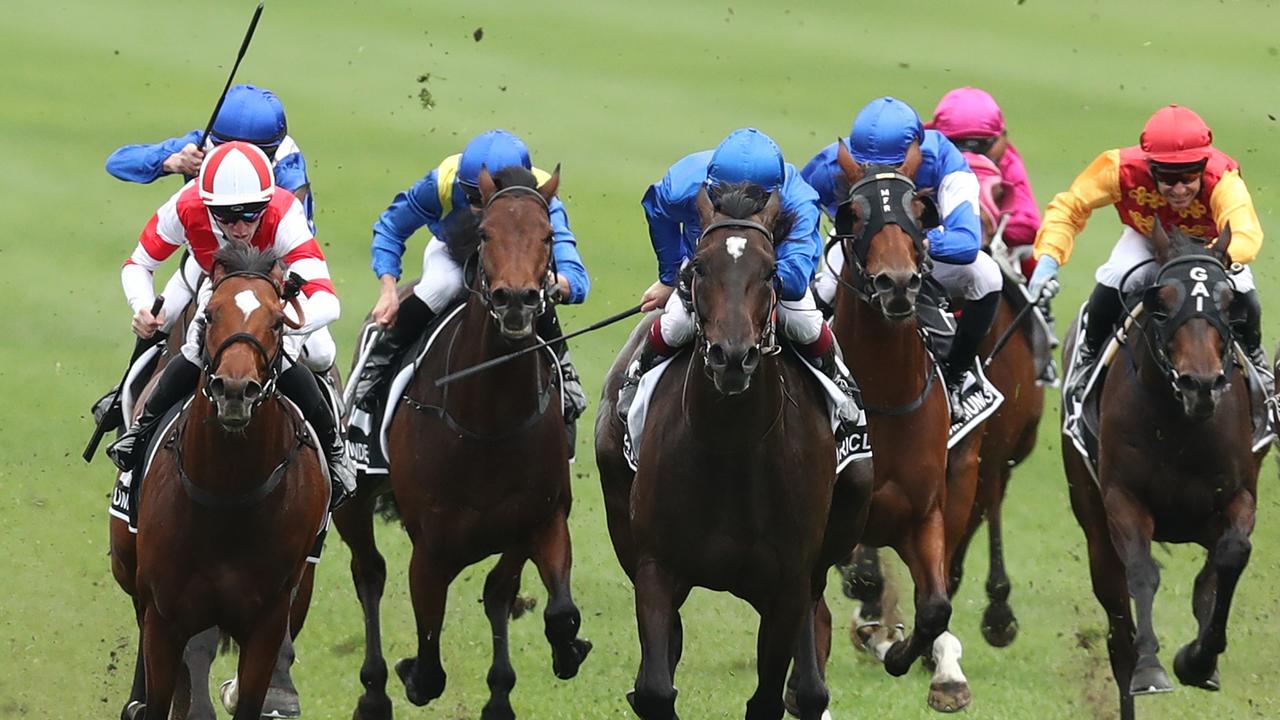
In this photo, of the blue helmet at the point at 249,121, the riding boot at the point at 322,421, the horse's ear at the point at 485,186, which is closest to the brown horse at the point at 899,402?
the horse's ear at the point at 485,186

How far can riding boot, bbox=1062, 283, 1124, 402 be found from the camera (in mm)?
Answer: 8102

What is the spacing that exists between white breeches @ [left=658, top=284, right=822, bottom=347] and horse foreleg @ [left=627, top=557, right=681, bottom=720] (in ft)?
2.36

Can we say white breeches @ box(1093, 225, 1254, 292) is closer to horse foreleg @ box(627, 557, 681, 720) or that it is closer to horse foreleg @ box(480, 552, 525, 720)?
horse foreleg @ box(627, 557, 681, 720)

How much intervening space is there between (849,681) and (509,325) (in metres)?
3.17

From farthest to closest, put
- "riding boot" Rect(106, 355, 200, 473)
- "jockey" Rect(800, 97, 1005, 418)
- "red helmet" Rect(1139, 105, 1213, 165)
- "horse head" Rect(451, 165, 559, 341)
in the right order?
1. "red helmet" Rect(1139, 105, 1213, 165)
2. "jockey" Rect(800, 97, 1005, 418)
3. "riding boot" Rect(106, 355, 200, 473)
4. "horse head" Rect(451, 165, 559, 341)

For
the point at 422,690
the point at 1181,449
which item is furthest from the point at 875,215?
the point at 422,690

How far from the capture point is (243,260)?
6047 mm

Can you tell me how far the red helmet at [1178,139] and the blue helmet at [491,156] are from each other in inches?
94.5

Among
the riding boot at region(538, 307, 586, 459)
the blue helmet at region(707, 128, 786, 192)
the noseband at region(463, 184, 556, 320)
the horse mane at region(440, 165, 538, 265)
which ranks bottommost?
the riding boot at region(538, 307, 586, 459)

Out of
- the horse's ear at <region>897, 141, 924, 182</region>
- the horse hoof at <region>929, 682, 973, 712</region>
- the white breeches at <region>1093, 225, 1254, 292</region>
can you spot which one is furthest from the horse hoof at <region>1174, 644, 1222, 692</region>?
the horse's ear at <region>897, 141, 924, 182</region>

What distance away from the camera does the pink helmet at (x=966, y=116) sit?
9922 millimetres

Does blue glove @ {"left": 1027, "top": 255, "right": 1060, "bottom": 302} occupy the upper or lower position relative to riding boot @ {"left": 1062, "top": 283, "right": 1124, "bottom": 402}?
upper

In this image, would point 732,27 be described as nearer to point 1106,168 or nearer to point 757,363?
point 1106,168

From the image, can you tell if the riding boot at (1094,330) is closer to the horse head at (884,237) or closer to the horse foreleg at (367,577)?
the horse head at (884,237)
